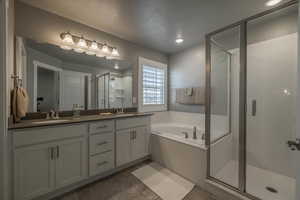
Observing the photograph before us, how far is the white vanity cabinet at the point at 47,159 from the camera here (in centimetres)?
142

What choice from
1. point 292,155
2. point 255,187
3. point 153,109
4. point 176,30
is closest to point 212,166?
point 255,187

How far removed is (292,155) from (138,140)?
2.33 meters

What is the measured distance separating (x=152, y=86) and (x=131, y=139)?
60.7 inches

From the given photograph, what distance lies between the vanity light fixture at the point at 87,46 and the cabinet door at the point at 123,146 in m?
1.51

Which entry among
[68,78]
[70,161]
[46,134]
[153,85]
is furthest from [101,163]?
[153,85]

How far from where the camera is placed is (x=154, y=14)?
2.04 m

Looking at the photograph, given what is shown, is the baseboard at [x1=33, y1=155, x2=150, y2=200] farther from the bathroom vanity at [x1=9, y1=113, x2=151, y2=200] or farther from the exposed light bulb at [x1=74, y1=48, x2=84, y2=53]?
the exposed light bulb at [x1=74, y1=48, x2=84, y2=53]

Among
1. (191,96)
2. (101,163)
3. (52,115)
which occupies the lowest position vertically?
(101,163)

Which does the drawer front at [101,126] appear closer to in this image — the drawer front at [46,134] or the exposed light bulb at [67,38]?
the drawer front at [46,134]

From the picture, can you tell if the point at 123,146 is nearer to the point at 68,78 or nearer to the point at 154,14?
the point at 68,78

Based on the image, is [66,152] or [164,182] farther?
[164,182]

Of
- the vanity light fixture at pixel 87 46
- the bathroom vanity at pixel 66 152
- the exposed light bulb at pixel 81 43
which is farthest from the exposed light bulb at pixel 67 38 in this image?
the bathroom vanity at pixel 66 152

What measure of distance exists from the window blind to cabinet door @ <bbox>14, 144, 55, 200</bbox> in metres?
2.11

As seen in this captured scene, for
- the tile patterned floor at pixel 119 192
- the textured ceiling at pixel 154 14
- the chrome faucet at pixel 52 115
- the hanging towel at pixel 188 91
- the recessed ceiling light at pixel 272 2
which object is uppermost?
the textured ceiling at pixel 154 14
